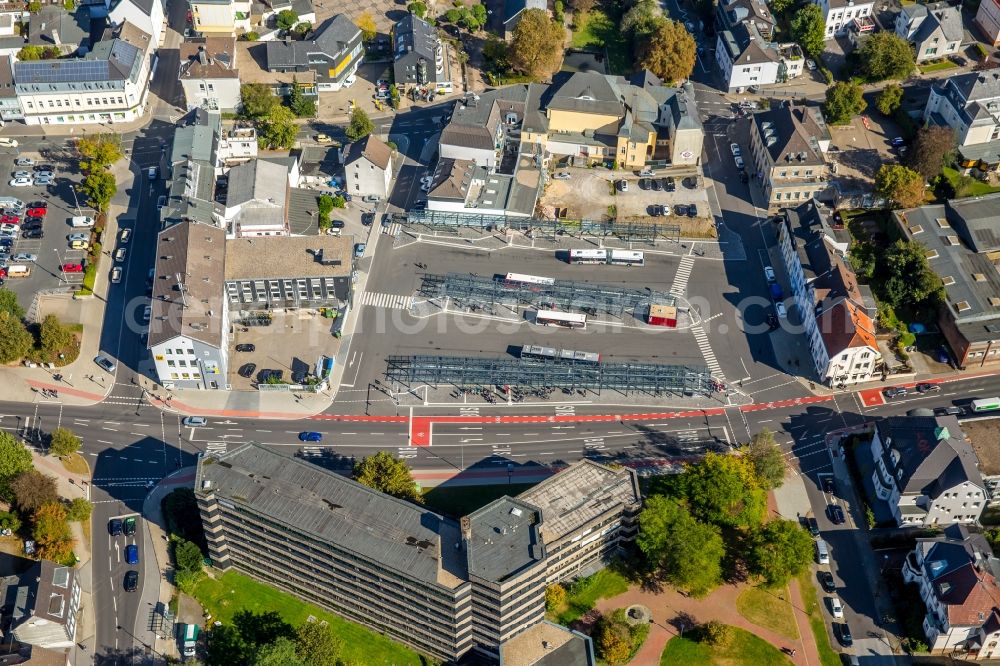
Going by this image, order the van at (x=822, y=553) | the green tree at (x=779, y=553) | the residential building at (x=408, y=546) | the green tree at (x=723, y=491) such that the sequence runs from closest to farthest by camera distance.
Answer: the residential building at (x=408, y=546) → the green tree at (x=779, y=553) → the van at (x=822, y=553) → the green tree at (x=723, y=491)

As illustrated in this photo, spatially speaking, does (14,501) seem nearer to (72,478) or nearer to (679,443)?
(72,478)

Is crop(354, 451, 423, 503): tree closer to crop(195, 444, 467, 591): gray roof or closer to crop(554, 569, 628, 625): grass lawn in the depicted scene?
crop(195, 444, 467, 591): gray roof

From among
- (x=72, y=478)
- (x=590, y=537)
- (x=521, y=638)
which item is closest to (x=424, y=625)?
(x=521, y=638)

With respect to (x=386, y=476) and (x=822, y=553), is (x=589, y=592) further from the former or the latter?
(x=822, y=553)

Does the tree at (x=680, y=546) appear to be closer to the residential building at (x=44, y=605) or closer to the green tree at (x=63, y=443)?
the residential building at (x=44, y=605)

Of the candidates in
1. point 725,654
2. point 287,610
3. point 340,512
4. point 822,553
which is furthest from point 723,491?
point 287,610

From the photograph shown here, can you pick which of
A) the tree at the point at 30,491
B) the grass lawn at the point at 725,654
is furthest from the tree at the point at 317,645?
the grass lawn at the point at 725,654
